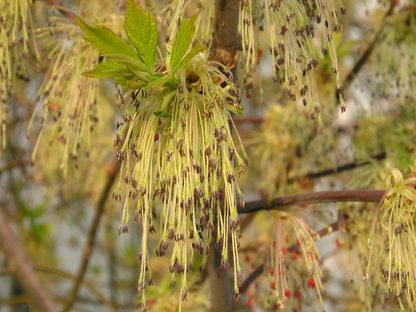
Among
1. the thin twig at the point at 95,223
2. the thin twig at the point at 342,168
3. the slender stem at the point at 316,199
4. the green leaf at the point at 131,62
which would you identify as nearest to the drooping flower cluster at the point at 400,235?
the slender stem at the point at 316,199

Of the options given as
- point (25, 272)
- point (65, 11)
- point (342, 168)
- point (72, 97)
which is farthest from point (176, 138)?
point (25, 272)

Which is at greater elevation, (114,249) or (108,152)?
(108,152)

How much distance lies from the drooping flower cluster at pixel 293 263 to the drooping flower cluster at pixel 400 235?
152mm

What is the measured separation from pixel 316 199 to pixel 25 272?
1.13 meters

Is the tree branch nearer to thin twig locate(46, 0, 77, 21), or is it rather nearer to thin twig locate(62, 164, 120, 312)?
thin twig locate(62, 164, 120, 312)

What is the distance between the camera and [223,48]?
1287mm

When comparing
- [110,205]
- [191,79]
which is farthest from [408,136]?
[110,205]

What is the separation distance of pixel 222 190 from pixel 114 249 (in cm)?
301

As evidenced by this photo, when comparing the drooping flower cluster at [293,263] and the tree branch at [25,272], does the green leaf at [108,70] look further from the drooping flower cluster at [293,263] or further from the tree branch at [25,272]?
the tree branch at [25,272]

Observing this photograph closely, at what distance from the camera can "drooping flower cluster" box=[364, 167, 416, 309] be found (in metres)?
1.15

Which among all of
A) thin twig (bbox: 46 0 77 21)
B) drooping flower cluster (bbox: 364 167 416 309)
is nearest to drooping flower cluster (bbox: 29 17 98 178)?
thin twig (bbox: 46 0 77 21)

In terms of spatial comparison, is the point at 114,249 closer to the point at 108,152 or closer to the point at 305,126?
the point at 108,152

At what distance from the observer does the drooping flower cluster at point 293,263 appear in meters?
1.39

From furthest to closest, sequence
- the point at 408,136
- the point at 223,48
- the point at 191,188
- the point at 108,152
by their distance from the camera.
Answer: the point at 108,152 < the point at 408,136 < the point at 223,48 < the point at 191,188
